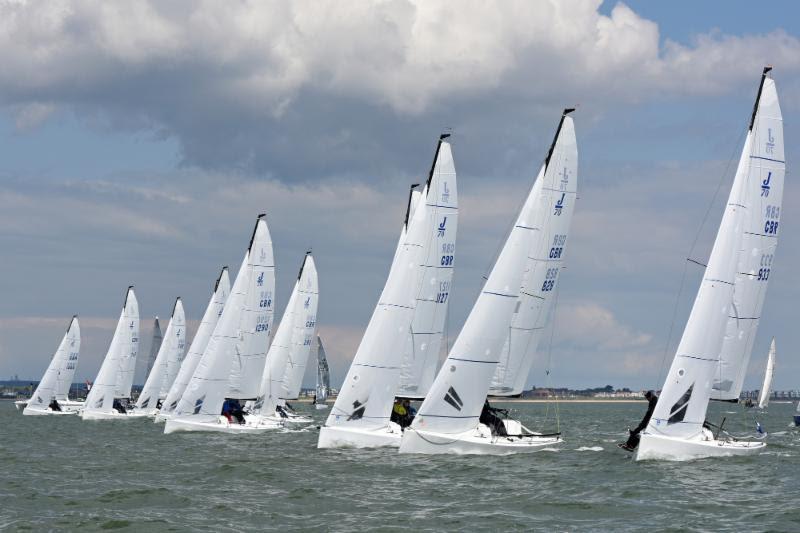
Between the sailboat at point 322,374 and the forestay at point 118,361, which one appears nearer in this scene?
the forestay at point 118,361

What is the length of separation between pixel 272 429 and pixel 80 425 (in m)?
16.1

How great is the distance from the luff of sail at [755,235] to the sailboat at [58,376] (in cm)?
5562

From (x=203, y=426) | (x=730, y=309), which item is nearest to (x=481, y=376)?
(x=730, y=309)

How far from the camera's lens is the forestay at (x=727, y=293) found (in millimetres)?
30312

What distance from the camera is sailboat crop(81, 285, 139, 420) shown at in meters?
66.8

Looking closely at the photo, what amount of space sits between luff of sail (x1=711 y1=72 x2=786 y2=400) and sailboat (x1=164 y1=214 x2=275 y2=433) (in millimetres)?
21413

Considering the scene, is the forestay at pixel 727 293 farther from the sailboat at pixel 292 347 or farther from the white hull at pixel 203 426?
the sailboat at pixel 292 347

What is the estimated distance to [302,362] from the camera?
6169 centimetres

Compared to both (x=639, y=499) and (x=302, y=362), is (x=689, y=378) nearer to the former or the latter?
(x=639, y=499)

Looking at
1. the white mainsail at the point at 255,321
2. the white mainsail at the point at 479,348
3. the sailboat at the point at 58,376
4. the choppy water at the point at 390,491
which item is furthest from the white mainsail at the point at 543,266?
the sailboat at the point at 58,376

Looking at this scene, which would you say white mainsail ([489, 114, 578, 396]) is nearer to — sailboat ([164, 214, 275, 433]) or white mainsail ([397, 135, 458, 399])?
white mainsail ([397, 135, 458, 399])

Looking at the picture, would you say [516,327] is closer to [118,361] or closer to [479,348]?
[479,348]

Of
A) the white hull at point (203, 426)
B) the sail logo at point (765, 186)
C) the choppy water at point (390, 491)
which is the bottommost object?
the choppy water at point (390, 491)

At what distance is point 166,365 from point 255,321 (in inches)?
971
